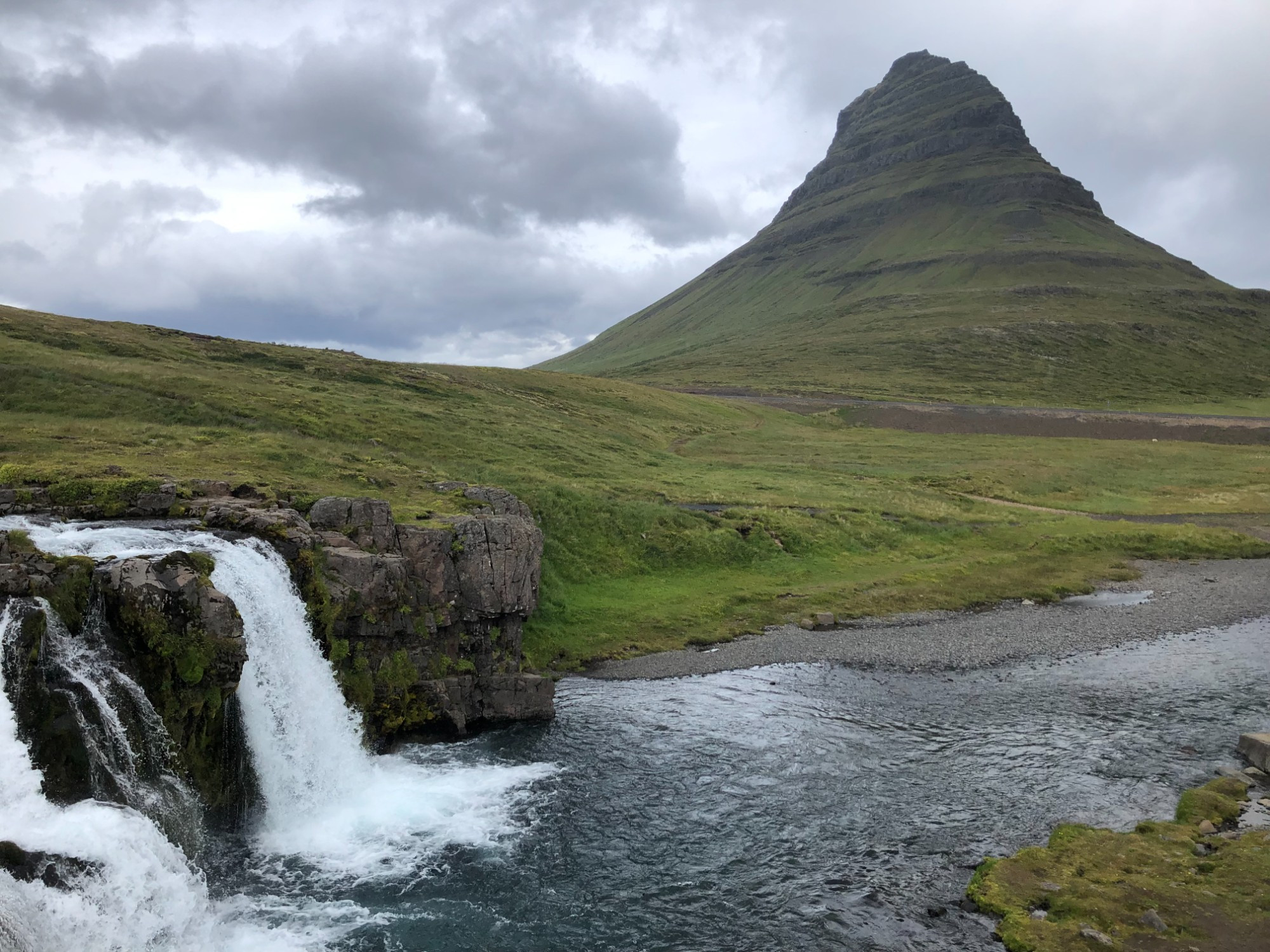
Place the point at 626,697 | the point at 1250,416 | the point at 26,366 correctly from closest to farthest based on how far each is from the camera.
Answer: the point at 626,697
the point at 26,366
the point at 1250,416

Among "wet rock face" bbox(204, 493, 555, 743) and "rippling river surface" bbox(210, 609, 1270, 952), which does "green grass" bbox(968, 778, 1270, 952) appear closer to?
"rippling river surface" bbox(210, 609, 1270, 952)

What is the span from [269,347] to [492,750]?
Answer: 85.4 metres

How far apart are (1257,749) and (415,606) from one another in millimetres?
34513

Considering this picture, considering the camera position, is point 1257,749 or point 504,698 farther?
point 504,698

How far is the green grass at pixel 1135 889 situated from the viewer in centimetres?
2016

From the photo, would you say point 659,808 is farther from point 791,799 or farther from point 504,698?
point 504,698

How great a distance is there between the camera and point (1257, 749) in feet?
98.6

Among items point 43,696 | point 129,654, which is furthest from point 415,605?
point 43,696

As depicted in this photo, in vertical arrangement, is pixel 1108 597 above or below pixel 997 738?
above

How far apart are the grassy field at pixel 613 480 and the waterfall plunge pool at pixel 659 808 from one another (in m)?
12.1

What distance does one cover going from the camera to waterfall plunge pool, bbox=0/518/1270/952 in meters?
21.4

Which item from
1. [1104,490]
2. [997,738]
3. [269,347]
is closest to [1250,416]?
[1104,490]

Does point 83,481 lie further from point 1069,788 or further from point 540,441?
point 540,441

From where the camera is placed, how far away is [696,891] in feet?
76.8
